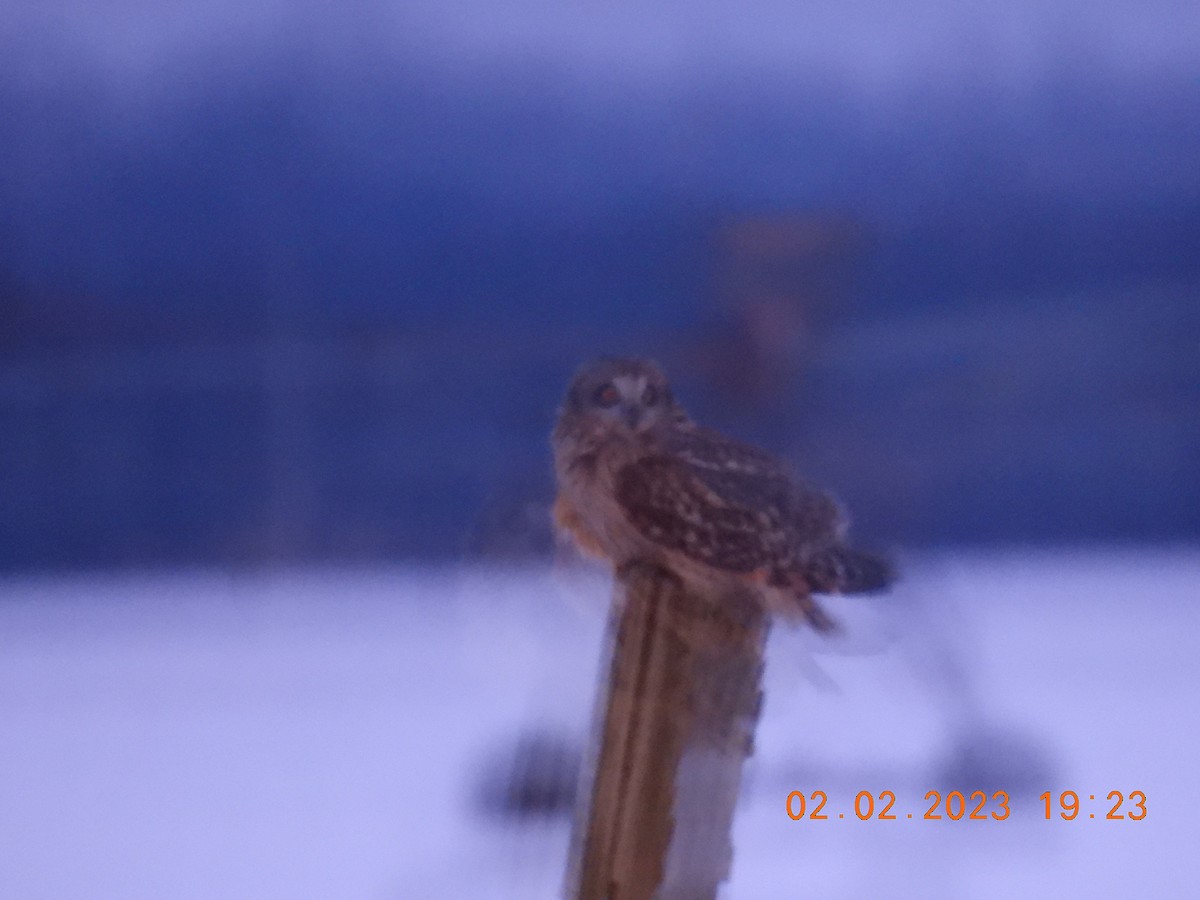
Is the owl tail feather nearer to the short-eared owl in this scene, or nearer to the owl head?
the short-eared owl

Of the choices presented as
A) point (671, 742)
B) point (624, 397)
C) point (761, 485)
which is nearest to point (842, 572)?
point (761, 485)

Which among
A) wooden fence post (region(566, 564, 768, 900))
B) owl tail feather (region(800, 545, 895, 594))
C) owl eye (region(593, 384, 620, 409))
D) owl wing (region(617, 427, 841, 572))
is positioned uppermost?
owl eye (region(593, 384, 620, 409))

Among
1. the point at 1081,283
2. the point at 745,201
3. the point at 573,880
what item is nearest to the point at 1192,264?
the point at 1081,283

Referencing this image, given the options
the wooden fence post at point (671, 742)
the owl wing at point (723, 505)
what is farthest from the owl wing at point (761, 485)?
the wooden fence post at point (671, 742)

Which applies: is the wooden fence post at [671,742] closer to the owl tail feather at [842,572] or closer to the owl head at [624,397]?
the owl tail feather at [842,572]

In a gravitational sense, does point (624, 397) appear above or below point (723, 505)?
above

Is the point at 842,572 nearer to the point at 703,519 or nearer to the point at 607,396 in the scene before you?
the point at 703,519

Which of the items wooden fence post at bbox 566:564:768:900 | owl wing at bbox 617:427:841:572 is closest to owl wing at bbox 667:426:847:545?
owl wing at bbox 617:427:841:572
